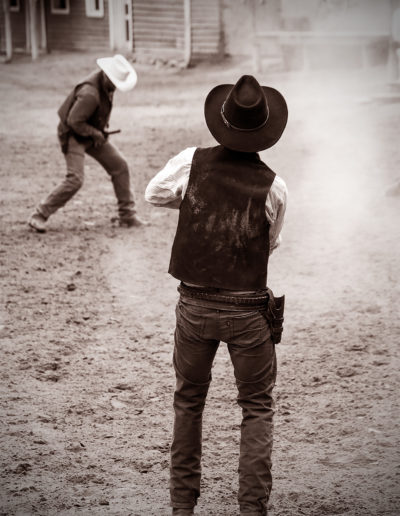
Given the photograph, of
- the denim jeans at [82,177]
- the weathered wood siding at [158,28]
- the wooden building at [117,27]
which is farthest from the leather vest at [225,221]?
the weathered wood siding at [158,28]

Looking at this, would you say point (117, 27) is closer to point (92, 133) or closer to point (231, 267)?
point (92, 133)

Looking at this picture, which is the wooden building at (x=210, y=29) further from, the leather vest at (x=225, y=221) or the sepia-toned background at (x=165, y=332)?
the leather vest at (x=225, y=221)

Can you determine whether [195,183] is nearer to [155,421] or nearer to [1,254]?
[155,421]

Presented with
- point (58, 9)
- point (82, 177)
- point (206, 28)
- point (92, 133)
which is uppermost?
point (92, 133)

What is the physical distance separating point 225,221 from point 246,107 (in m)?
0.49

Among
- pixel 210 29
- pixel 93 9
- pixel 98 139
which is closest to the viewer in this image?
pixel 98 139

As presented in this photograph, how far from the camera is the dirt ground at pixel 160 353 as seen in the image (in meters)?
3.84

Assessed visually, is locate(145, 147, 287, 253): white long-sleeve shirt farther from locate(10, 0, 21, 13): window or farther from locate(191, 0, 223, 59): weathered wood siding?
locate(10, 0, 21, 13): window

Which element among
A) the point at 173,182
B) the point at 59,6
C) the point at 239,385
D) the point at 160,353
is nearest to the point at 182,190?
the point at 173,182

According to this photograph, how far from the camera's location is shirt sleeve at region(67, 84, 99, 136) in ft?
26.3

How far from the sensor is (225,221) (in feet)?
10.5

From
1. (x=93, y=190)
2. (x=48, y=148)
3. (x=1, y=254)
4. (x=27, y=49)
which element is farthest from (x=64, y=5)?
(x=1, y=254)

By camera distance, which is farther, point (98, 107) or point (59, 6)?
point (59, 6)

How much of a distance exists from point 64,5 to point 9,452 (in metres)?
29.3
